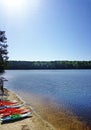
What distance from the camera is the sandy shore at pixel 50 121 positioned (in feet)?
75.6

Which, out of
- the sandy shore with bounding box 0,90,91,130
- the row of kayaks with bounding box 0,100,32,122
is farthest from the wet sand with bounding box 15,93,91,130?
the row of kayaks with bounding box 0,100,32,122

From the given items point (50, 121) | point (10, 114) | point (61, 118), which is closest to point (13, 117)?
point (10, 114)

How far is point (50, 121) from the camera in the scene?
28.0 metres

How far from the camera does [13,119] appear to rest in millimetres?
25234

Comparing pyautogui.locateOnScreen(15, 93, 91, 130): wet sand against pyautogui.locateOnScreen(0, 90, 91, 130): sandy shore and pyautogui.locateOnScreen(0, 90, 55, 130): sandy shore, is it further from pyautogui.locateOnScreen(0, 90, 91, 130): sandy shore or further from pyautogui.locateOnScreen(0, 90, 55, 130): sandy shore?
pyautogui.locateOnScreen(0, 90, 55, 130): sandy shore

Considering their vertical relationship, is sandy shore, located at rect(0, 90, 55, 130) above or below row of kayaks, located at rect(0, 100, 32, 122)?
below

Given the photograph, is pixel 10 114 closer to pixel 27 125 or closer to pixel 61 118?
pixel 27 125

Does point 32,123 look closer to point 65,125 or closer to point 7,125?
point 7,125

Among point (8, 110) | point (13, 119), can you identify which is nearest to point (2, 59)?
point (8, 110)

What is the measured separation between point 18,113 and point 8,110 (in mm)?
1576

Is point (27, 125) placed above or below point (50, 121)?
above

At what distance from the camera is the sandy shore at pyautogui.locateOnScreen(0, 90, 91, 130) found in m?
23.0

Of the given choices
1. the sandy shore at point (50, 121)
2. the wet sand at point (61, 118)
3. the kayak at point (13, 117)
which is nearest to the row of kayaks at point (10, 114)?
the kayak at point (13, 117)

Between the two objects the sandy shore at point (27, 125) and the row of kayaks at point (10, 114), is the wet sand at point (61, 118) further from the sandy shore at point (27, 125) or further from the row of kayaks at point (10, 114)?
the row of kayaks at point (10, 114)
